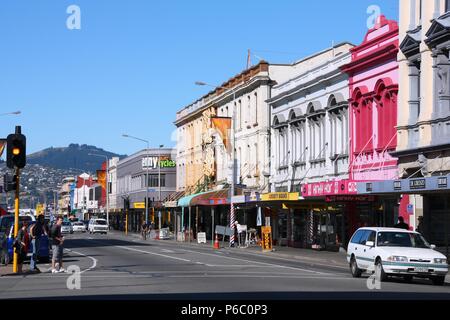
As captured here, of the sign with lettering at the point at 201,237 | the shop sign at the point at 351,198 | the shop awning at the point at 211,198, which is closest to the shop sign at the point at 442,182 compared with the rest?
the shop sign at the point at 351,198

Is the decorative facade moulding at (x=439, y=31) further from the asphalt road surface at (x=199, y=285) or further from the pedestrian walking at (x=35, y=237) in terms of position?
the pedestrian walking at (x=35, y=237)

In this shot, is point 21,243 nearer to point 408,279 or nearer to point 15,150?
point 15,150

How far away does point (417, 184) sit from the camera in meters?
30.9

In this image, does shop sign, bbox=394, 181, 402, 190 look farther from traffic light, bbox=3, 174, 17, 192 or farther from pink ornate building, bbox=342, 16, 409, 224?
traffic light, bbox=3, 174, 17, 192

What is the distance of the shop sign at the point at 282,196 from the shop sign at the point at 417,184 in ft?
44.2

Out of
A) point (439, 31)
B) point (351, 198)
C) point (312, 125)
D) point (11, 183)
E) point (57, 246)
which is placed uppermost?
point (439, 31)

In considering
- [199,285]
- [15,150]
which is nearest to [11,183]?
[15,150]

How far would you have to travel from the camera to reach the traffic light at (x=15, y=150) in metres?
25.8

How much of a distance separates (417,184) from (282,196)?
15.9 m

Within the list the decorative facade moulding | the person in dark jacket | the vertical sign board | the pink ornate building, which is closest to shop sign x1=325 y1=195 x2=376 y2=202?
the pink ornate building

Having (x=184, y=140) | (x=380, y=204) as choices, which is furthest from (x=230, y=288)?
(x=184, y=140)

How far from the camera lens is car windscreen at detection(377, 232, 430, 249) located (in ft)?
81.2

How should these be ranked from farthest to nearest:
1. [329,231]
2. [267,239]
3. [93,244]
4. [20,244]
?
[93,244], [267,239], [329,231], [20,244]
